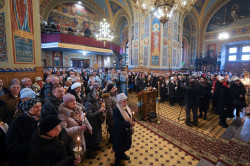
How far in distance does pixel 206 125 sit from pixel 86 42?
1315 centimetres

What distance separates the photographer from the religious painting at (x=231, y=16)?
13.7 meters

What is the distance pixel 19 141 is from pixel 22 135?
6cm

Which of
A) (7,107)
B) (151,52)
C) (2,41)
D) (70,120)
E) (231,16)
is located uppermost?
(231,16)

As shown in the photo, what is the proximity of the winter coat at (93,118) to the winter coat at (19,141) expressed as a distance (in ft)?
3.82

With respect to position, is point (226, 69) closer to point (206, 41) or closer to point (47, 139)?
point (206, 41)

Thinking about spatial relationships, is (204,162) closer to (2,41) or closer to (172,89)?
(172,89)

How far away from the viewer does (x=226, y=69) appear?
619 inches

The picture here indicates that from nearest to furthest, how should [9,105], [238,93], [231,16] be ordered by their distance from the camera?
[9,105], [238,93], [231,16]

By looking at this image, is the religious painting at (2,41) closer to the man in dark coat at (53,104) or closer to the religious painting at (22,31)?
the religious painting at (22,31)

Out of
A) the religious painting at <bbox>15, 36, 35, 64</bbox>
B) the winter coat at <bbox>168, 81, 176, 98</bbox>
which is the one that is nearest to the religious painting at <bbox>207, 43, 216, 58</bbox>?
the winter coat at <bbox>168, 81, 176, 98</bbox>

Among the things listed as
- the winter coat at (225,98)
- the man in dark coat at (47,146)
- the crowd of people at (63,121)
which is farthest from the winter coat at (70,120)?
the winter coat at (225,98)

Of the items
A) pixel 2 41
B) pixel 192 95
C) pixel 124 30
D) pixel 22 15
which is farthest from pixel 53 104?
pixel 124 30

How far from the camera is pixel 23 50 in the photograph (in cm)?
475

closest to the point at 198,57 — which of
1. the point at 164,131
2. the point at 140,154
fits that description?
the point at 164,131
